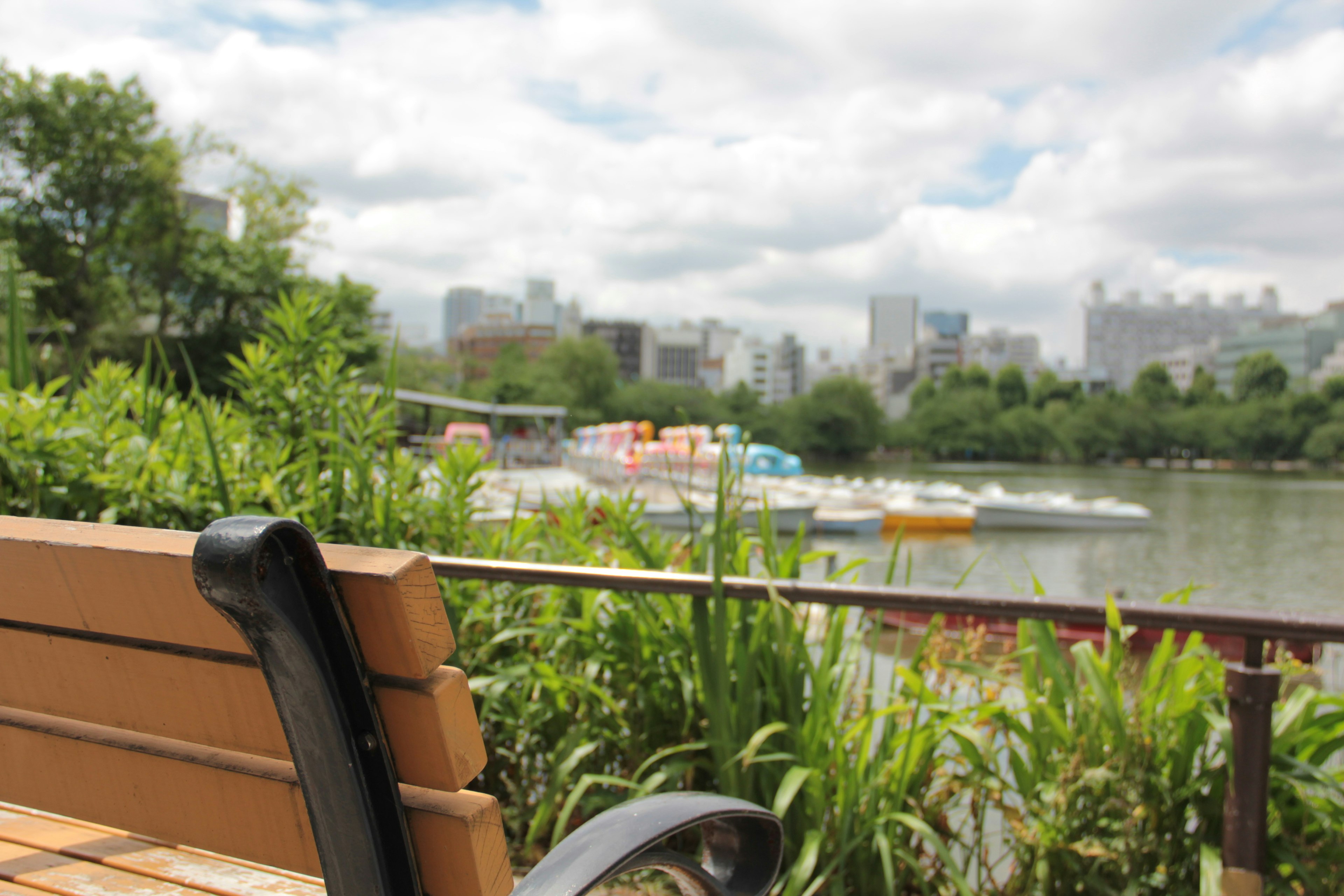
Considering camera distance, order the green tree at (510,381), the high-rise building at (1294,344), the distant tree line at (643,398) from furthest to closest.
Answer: the high-rise building at (1294,344) → the distant tree line at (643,398) → the green tree at (510,381)

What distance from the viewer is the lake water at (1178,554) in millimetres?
16297

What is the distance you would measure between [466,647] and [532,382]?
2569 inches

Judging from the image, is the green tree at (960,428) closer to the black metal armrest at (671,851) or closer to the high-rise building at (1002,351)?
the high-rise building at (1002,351)

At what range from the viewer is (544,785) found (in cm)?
225

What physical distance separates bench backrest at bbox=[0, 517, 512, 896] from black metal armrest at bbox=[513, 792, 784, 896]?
9cm

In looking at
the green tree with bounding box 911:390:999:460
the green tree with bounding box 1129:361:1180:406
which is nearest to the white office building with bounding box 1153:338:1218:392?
the green tree with bounding box 1129:361:1180:406

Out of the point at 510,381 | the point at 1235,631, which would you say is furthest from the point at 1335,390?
the point at 1235,631

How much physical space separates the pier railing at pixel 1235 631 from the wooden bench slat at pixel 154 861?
1058 mm

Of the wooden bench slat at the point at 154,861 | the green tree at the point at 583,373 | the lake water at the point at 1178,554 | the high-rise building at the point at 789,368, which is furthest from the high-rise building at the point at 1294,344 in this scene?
the wooden bench slat at the point at 154,861

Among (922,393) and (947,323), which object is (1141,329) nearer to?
(947,323)

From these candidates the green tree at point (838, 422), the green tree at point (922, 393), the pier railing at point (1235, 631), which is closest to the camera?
the pier railing at point (1235, 631)

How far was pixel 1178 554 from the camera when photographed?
2241 cm

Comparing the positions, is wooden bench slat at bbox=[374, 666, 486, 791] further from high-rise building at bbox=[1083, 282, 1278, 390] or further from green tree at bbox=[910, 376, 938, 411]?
high-rise building at bbox=[1083, 282, 1278, 390]

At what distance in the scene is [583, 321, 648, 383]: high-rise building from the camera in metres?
140
